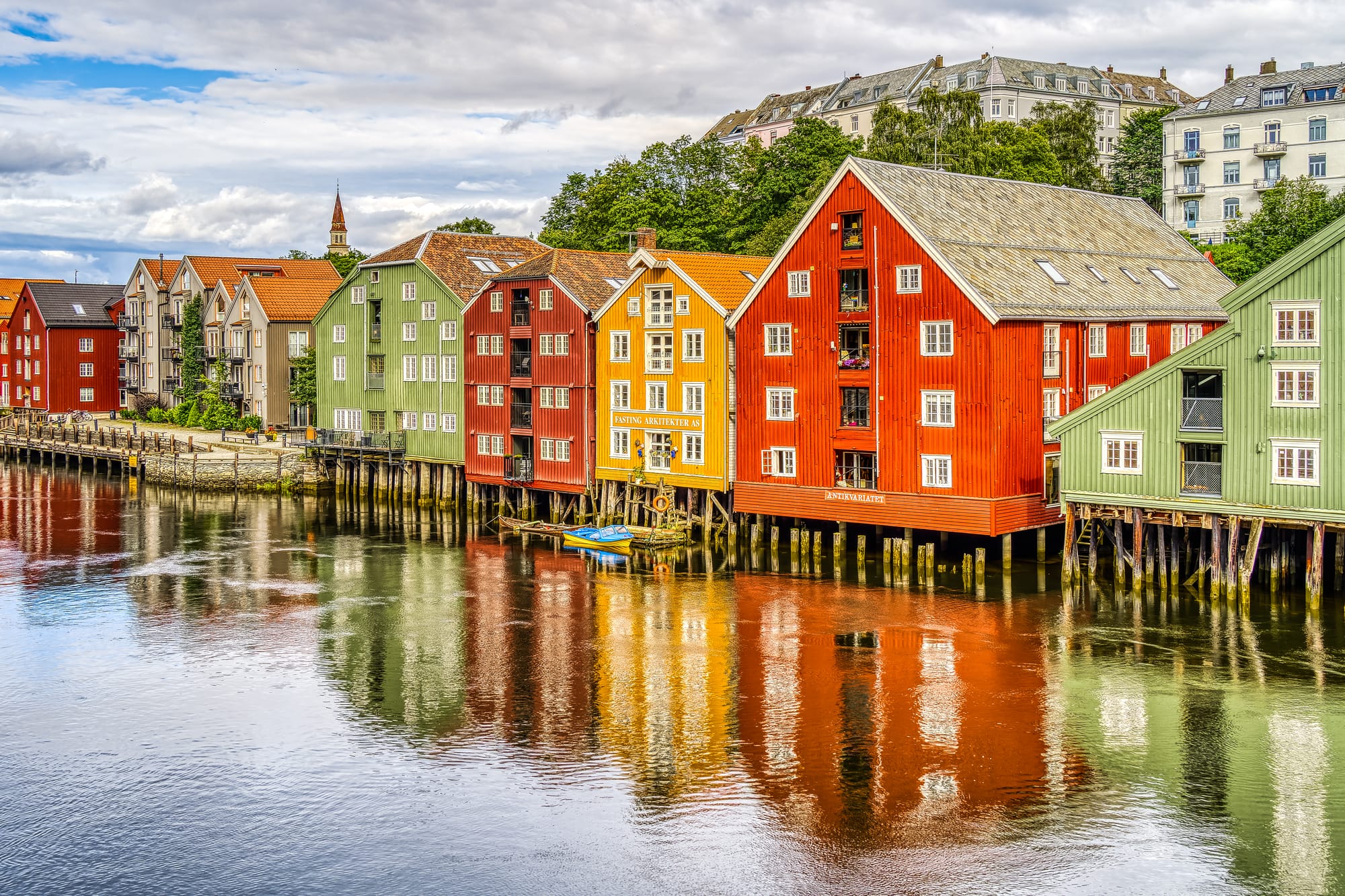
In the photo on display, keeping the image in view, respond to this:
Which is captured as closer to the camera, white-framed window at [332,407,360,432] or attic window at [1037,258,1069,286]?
attic window at [1037,258,1069,286]

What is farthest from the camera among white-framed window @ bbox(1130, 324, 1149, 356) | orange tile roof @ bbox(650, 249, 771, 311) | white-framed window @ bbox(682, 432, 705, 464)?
white-framed window @ bbox(682, 432, 705, 464)

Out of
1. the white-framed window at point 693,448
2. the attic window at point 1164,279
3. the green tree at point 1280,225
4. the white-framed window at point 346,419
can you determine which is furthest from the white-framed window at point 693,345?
the green tree at point 1280,225

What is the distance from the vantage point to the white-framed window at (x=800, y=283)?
5541cm

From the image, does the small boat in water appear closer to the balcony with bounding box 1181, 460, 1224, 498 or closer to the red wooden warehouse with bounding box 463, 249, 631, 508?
the red wooden warehouse with bounding box 463, 249, 631, 508

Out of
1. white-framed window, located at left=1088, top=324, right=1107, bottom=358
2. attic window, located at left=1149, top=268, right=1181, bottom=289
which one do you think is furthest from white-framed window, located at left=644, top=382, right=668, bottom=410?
attic window, located at left=1149, top=268, right=1181, bottom=289

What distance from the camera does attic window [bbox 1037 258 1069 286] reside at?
Answer: 54.7 metres

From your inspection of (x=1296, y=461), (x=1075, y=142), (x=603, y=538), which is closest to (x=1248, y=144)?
(x=1075, y=142)

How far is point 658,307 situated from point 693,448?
6.58 m

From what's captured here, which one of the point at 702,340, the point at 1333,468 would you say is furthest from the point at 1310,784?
the point at 702,340

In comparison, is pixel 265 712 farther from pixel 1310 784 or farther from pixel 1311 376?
pixel 1311 376

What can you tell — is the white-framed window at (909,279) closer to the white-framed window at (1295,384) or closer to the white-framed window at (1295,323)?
the white-framed window at (1295,323)

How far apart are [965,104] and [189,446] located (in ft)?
186

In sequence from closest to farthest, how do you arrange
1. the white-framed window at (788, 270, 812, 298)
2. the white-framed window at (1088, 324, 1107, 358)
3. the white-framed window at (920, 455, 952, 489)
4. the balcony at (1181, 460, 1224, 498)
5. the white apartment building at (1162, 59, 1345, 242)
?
the balcony at (1181, 460, 1224, 498)
the white-framed window at (920, 455, 952, 489)
the white-framed window at (1088, 324, 1107, 358)
the white-framed window at (788, 270, 812, 298)
the white apartment building at (1162, 59, 1345, 242)

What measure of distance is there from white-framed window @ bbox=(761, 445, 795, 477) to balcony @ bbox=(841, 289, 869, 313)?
632 cm
